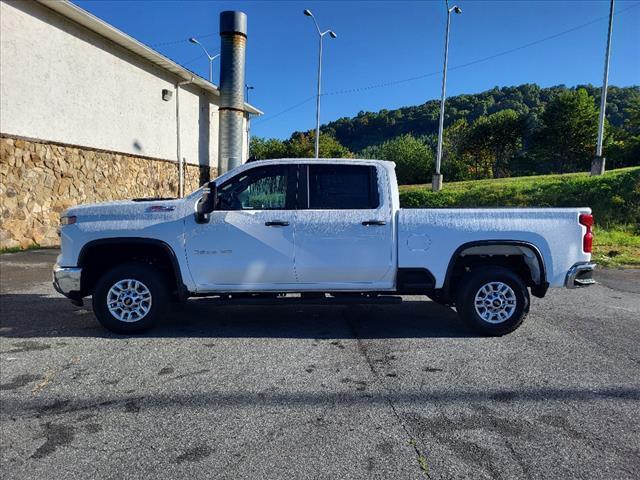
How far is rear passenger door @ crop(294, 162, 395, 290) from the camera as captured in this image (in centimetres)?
535

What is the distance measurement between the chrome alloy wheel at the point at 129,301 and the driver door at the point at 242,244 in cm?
61

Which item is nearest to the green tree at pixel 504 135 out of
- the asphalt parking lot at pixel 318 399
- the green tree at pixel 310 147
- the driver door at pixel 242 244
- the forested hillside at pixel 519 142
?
the forested hillside at pixel 519 142

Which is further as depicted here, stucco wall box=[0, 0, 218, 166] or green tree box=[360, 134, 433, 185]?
green tree box=[360, 134, 433, 185]

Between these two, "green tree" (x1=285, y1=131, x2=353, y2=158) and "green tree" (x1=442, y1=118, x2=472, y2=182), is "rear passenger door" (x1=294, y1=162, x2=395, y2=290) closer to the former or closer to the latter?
"green tree" (x1=442, y1=118, x2=472, y2=182)

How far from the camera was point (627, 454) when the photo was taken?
2.94 metres

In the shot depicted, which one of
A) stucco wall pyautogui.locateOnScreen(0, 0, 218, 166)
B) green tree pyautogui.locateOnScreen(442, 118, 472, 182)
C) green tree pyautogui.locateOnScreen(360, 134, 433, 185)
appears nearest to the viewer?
stucco wall pyautogui.locateOnScreen(0, 0, 218, 166)

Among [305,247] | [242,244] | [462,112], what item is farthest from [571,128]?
[242,244]

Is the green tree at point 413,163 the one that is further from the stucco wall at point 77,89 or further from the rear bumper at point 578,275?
the rear bumper at point 578,275

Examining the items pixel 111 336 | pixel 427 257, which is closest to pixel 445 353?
pixel 427 257

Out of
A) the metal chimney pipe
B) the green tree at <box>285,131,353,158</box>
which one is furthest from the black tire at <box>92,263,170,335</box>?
the green tree at <box>285,131,353,158</box>

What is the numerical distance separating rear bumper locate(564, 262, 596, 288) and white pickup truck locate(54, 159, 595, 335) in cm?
1

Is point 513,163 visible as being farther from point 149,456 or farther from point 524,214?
point 149,456

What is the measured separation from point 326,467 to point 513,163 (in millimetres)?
60315

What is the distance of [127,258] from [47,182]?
8938mm
